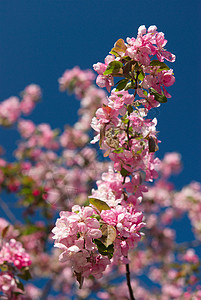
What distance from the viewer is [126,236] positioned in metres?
1.25

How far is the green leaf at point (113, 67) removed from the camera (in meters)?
1.40

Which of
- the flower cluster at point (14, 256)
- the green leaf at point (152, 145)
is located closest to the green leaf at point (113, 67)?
the green leaf at point (152, 145)

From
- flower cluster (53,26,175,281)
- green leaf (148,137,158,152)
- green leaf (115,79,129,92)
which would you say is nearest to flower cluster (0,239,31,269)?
flower cluster (53,26,175,281)

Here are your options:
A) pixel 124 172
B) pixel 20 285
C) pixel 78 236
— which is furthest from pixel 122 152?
pixel 20 285

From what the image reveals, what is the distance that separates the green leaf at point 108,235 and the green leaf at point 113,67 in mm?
737

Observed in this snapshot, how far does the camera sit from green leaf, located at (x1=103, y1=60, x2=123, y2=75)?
1396mm

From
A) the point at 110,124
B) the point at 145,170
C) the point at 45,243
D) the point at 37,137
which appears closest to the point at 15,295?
the point at 145,170

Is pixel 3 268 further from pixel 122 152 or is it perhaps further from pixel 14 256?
pixel 122 152

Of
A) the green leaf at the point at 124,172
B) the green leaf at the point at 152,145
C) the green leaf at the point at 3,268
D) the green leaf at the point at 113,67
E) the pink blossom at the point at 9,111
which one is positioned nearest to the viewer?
the green leaf at the point at 113,67

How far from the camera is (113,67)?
1.41 m

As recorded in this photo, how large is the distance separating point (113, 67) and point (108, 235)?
79cm

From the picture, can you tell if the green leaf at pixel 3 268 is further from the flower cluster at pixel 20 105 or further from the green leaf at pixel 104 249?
the flower cluster at pixel 20 105

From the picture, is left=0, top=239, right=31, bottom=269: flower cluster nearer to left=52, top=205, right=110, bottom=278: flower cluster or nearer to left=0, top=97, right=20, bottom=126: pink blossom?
left=52, top=205, right=110, bottom=278: flower cluster

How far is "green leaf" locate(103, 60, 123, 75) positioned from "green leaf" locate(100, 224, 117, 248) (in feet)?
2.42
